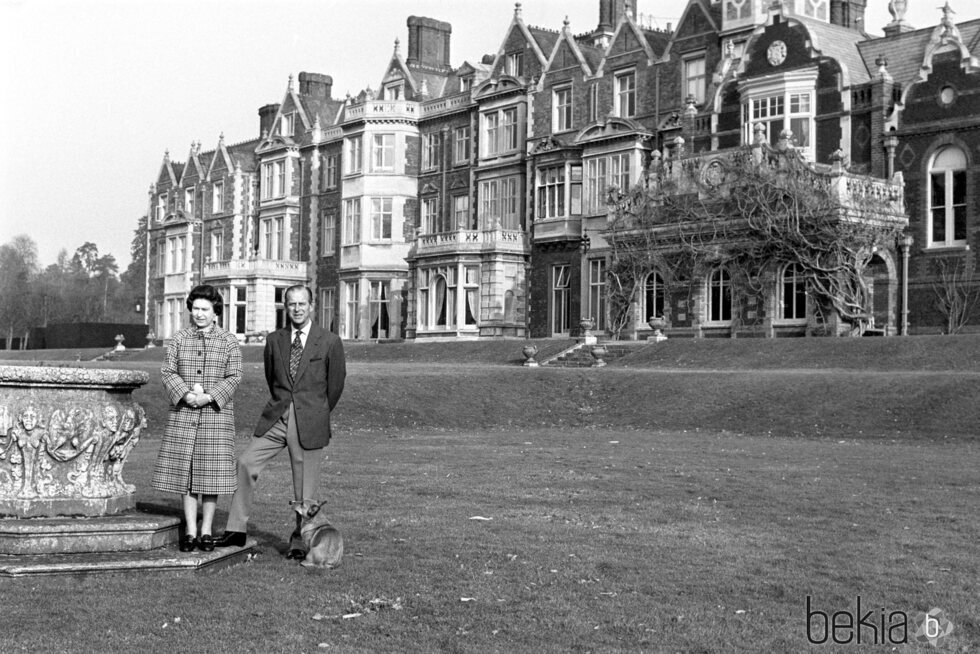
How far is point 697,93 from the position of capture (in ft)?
134

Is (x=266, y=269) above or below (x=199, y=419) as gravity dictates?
above

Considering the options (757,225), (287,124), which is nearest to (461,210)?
(287,124)

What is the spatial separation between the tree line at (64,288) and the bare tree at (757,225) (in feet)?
132

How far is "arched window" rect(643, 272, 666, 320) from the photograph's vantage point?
129 feet

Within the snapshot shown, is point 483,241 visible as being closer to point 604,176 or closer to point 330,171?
point 604,176

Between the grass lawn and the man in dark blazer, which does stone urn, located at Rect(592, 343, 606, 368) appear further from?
the man in dark blazer

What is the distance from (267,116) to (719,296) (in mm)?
35110

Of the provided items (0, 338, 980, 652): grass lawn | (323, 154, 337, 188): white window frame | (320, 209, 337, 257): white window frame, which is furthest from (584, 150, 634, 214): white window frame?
(0, 338, 980, 652): grass lawn

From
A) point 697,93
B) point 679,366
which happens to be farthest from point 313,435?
point 697,93

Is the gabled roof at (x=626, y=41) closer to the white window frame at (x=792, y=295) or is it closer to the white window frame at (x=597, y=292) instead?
the white window frame at (x=597, y=292)

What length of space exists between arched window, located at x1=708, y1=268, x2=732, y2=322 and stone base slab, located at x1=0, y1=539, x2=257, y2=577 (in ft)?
96.2

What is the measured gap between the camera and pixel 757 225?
34.8m

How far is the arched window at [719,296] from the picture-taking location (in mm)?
37094

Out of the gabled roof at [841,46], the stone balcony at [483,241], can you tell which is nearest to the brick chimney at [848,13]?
the gabled roof at [841,46]
